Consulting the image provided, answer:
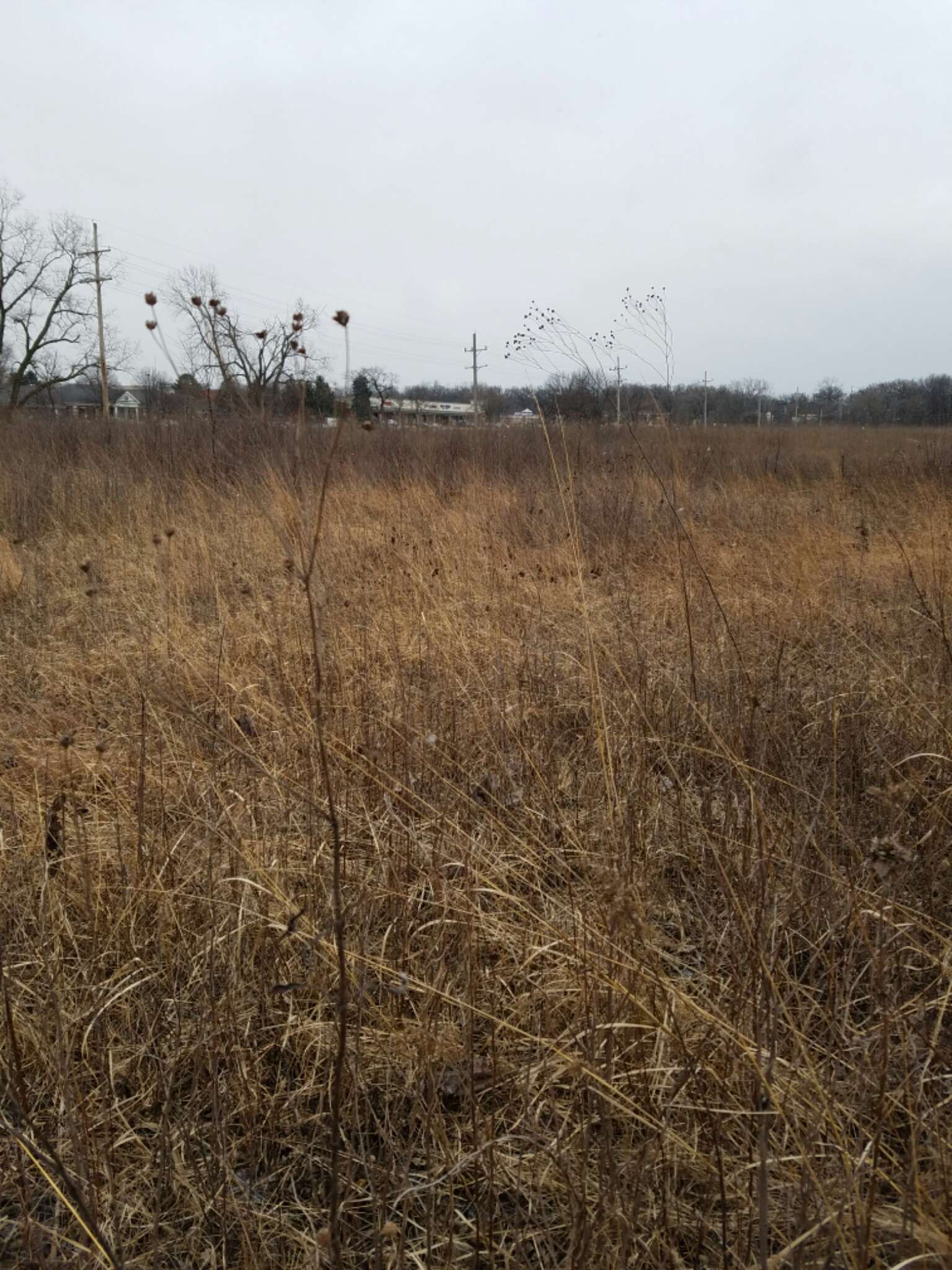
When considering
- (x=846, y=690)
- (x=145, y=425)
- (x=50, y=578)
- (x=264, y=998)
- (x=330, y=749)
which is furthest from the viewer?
(x=145, y=425)

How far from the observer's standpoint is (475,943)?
5.50ft

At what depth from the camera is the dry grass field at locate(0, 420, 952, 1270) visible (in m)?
1.20

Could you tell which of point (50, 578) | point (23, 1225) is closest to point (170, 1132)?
point (23, 1225)

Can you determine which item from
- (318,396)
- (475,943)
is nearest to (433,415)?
(318,396)

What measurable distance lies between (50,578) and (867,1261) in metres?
5.52

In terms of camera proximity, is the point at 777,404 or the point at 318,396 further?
the point at 777,404

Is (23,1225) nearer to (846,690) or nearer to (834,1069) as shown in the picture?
(834,1069)

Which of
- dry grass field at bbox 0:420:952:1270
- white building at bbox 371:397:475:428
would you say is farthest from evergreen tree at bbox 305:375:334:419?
white building at bbox 371:397:475:428

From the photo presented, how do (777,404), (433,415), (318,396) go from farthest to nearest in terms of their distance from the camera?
(777,404), (433,415), (318,396)

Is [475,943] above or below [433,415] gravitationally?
below

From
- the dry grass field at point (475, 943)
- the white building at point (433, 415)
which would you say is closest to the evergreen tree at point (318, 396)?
the dry grass field at point (475, 943)

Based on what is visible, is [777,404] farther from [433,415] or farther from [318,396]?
[318,396]

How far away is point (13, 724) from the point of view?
298cm

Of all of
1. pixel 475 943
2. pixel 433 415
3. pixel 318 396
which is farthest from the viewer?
pixel 433 415
